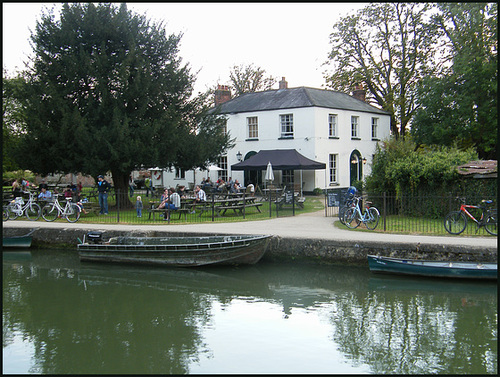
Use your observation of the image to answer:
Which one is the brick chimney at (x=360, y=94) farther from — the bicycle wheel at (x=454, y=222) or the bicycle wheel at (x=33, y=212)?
the bicycle wheel at (x=33, y=212)

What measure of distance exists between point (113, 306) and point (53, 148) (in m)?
13.0

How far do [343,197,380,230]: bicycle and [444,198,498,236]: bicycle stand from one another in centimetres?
224

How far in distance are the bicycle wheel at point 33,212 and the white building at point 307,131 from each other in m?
12.9

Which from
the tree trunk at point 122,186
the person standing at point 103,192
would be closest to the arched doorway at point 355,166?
the tree trunk at point 122,186

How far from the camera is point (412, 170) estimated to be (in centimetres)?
1798

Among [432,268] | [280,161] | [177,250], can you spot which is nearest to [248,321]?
[177,250]

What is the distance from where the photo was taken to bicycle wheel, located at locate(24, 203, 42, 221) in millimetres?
20047

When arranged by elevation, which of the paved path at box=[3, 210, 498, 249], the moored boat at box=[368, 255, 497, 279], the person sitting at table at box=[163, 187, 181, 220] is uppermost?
the person sitting at table at box=[163, 187, 181, 220]

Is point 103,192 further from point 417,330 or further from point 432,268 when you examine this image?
point 417,330

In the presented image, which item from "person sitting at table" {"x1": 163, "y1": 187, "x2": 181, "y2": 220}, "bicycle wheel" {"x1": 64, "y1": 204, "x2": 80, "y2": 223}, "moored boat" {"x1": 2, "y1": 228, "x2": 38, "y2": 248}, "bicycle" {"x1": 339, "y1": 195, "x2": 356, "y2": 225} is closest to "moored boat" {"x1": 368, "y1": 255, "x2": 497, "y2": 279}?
"bicycle" {"x1": 339, "y1": 195, "x2": 356, "y2": 225}

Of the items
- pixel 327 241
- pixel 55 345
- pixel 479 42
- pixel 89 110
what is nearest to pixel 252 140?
pixel 89 110

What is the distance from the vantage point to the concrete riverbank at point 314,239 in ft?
41.3

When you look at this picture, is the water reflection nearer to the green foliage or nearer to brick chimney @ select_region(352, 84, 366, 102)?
the green foliage

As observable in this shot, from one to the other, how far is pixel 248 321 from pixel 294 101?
23.4m
